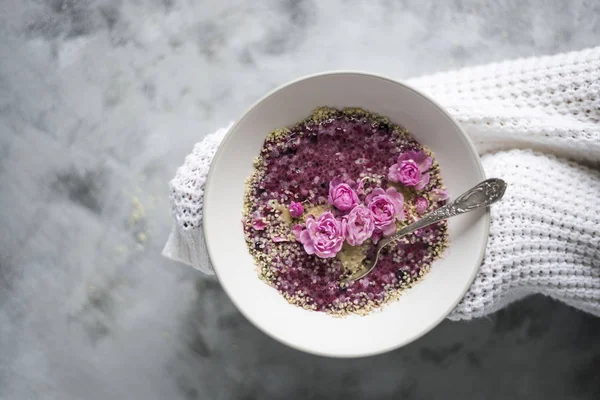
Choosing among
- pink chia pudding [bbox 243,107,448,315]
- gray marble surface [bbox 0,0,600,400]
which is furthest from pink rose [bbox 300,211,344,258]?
gray marble surface [bbox 0,0,600,400]

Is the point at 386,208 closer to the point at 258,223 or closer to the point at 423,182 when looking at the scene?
the point at 423,182

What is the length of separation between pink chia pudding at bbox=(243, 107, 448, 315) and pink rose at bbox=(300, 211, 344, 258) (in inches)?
0.5

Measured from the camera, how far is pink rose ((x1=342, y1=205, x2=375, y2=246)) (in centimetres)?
75

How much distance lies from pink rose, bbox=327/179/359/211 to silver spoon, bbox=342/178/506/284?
0.07 metres

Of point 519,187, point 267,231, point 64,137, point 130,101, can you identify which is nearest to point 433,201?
point 519,187

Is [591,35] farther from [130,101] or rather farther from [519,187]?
[130,101]

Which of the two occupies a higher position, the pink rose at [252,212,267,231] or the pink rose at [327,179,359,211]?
the pink rose at [327,179,359,211]

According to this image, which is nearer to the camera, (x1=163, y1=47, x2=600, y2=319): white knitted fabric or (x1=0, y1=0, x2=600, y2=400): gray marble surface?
(x1=163, y1=47, x2=600, y2=319): white knitted fabric

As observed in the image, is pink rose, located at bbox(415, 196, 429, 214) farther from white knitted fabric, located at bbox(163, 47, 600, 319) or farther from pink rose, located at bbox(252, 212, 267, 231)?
pink rose, located at bbox(252, 212, 267, 231)

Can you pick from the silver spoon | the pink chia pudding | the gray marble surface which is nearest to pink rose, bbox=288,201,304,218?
the pink chia pudding

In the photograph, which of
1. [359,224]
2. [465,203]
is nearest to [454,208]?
[465,203]

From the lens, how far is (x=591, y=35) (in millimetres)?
1021

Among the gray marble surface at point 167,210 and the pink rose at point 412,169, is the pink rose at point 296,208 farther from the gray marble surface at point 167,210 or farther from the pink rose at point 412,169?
the gray marble surface at point 167,210

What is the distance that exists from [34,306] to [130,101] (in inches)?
17.8
